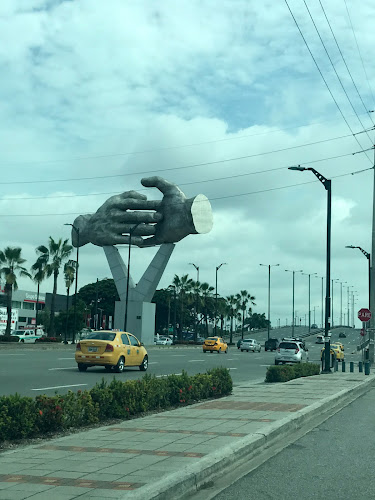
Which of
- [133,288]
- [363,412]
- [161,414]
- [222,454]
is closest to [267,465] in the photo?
[222,454]

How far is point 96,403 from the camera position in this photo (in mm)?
11195

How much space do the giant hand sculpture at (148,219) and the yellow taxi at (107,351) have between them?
38196 mm

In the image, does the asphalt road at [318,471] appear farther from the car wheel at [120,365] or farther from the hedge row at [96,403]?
the car wheel at [120,365]

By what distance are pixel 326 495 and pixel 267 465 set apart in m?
1.69

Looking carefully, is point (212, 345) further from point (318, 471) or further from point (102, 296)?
point (102, 296)

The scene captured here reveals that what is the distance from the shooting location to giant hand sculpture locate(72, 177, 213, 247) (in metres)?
63.9

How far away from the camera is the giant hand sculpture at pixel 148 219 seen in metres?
63.9

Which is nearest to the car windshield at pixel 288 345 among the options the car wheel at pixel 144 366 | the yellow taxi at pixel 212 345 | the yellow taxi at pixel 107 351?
the car wheel at pixel 144 366

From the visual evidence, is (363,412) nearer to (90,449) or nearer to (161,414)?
(161,414)

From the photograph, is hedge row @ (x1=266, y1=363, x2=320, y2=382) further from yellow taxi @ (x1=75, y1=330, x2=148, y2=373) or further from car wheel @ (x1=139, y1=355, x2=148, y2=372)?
car wheel @ (x1=139, y1=355, x2=148, y2=372)

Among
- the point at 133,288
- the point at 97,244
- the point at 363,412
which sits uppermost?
the point at 97,244

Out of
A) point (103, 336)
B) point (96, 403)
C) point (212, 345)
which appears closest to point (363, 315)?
point (103, 336)

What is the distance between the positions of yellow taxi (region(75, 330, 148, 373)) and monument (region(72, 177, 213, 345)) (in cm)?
3822

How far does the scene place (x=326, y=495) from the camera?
22.5 ft
